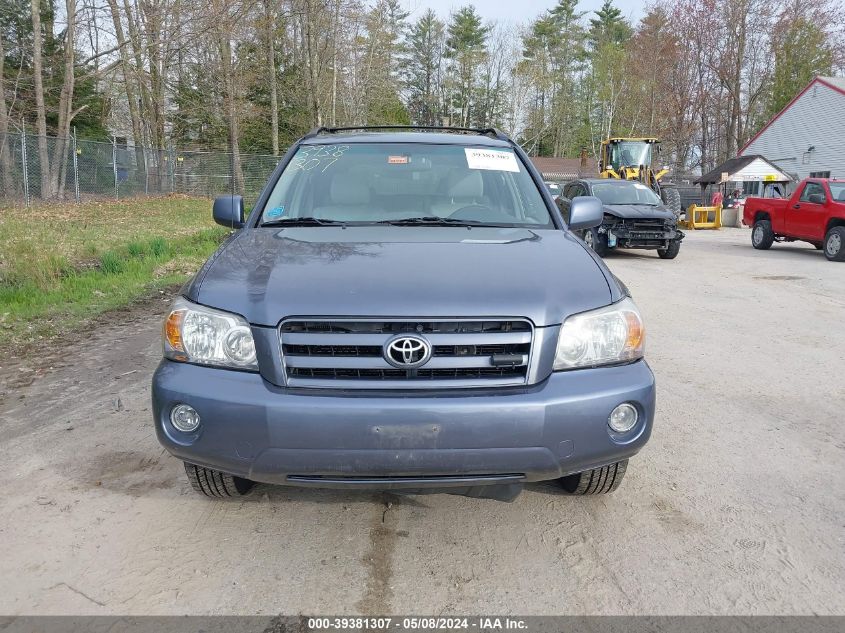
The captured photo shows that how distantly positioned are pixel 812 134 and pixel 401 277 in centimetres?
4195

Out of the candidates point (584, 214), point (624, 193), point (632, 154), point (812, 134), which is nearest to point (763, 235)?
point (624, 193)

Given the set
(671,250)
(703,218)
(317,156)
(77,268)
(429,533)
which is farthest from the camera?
(703,218)

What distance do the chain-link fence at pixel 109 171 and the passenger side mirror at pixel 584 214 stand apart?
66.4 feet

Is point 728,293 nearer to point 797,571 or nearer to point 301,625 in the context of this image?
point 797,571

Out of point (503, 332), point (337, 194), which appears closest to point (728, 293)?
point (337, 194)

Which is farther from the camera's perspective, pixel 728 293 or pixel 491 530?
pixel 728 293

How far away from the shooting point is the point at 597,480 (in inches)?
114

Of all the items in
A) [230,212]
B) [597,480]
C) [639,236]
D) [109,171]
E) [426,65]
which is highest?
[426,65]

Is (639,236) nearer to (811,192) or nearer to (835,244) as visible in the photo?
(835,244)

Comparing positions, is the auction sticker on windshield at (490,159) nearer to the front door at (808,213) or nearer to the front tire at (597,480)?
the front tire at (597,480)

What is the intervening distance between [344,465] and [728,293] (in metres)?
8.71

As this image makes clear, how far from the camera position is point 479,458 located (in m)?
2.30

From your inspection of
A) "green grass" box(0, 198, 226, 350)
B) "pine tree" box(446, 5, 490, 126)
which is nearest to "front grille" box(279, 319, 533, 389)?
"green grass" box(0, 198, 226, 350)

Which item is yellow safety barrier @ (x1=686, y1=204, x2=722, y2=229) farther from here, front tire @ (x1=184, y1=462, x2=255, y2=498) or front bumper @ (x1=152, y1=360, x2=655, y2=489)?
front tire @ (x1=184, y1=462, x2=255, y2=498)
